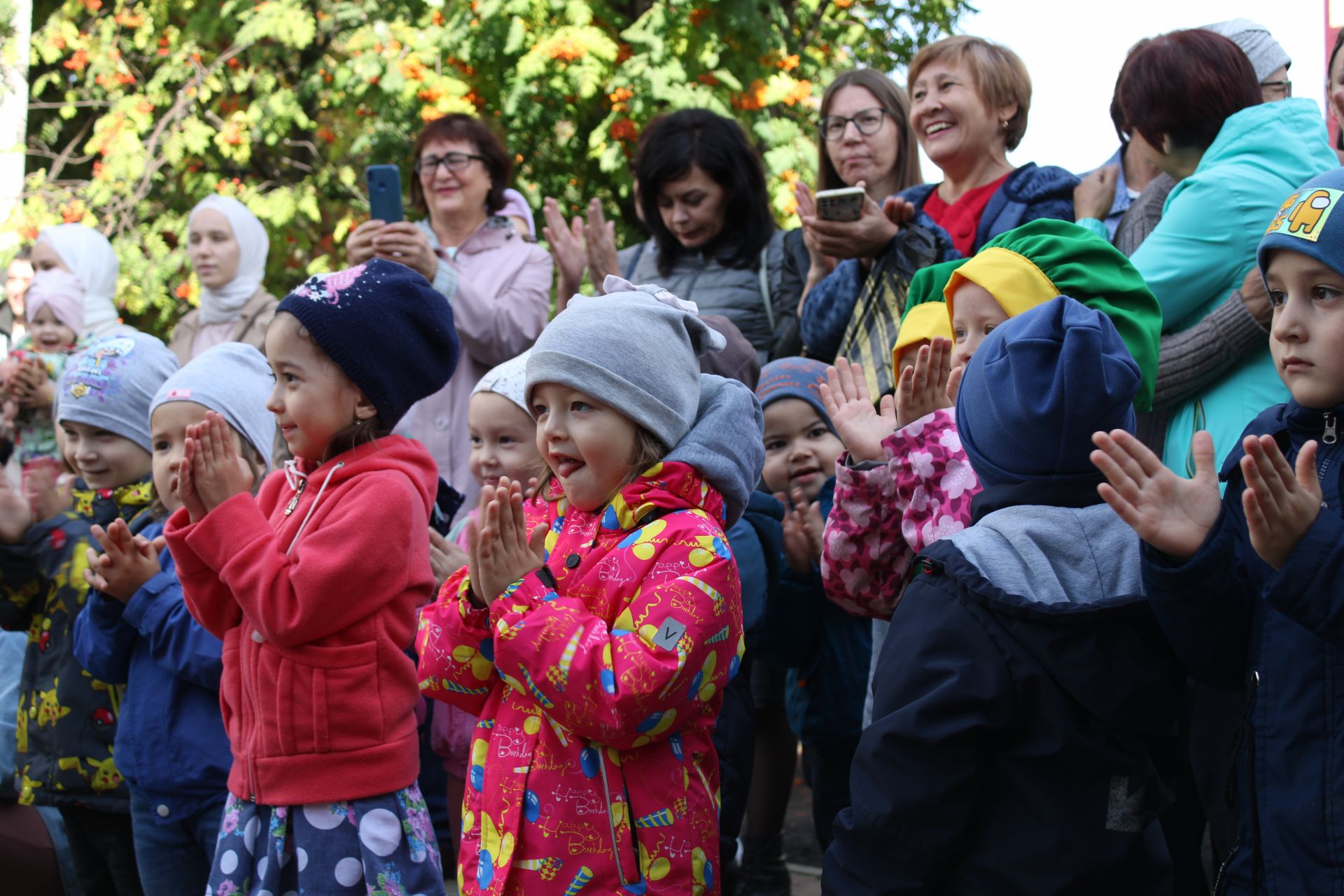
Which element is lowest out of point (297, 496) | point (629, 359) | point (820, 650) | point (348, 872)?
point (348, 872)

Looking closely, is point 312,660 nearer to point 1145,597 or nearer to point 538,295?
point 1145,597

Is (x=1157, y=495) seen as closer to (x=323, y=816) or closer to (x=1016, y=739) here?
(x=1016, y=739)

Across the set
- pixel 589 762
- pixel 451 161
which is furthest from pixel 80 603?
pixel 451 161

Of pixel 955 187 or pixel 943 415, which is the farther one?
pixel 955 187

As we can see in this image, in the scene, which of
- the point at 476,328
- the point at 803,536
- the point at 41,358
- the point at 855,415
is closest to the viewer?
the point at 855,415

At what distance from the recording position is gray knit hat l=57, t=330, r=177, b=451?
3623 millimetres

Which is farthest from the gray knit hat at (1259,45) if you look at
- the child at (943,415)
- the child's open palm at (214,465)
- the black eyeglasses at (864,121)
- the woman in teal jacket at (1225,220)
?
the child's open palm at (214,465)

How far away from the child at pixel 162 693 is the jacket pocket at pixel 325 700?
486 mm

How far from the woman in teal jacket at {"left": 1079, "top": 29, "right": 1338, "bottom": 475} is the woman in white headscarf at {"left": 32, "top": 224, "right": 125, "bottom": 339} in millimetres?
5139

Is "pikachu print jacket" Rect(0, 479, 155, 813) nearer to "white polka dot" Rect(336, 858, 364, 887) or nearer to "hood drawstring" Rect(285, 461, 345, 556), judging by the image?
"hood drawstring" Rect(285, 461, 345, 556)

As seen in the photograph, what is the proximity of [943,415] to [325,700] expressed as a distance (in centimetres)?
146

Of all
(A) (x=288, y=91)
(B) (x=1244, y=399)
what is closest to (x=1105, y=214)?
(B) (x=1244, y=399)

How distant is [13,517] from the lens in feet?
11.3

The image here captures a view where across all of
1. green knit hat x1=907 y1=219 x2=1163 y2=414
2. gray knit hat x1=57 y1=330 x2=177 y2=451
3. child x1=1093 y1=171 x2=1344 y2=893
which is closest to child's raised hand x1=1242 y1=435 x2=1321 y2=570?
child x1=1093 y1=171 x2=1344 y2=893
